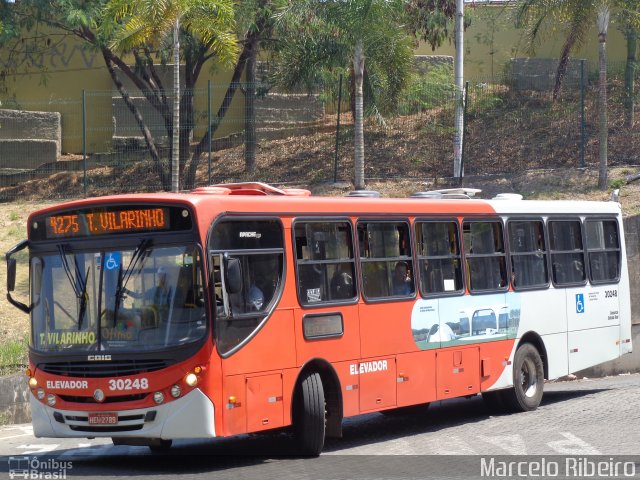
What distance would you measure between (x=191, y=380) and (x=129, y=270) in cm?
135

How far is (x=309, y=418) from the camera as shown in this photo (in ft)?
36.2

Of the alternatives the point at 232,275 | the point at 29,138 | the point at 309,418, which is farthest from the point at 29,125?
the point at 232,275

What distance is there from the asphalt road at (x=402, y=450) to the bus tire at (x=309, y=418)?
17 centimetres

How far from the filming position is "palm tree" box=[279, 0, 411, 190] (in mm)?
23891

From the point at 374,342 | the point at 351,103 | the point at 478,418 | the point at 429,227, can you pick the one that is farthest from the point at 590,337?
the point at 351,103

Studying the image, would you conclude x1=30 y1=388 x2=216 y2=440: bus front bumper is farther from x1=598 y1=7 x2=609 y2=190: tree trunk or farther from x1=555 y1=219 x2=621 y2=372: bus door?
x1=598 y1=7 x2=609 y2=190: tree trunk

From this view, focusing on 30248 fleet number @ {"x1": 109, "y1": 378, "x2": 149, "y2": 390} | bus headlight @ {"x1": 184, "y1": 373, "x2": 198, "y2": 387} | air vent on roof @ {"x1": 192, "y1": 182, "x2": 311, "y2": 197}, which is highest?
air vent on roof @ {"x1": 192, "y1": 182, "x2": 311, "y2": 197}

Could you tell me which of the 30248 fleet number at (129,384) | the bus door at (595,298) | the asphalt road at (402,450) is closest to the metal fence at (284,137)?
the bus door at (595,298)

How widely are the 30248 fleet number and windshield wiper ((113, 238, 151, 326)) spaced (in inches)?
24.1

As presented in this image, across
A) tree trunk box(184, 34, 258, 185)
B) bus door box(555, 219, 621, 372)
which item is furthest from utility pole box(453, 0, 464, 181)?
bus door box(555, 219, 621, 372)

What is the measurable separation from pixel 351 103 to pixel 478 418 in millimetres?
15046

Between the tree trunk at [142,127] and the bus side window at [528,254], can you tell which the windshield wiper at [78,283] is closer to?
the bus side window at [528,254]

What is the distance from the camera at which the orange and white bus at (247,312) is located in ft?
33.2

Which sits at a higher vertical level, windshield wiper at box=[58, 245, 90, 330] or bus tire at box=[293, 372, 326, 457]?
windshield wiper at box=[58, 245, 90, 330]
